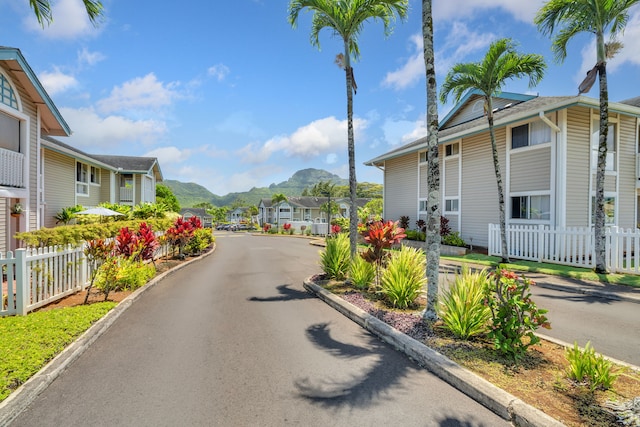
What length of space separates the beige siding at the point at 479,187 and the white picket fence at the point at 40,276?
17270mm

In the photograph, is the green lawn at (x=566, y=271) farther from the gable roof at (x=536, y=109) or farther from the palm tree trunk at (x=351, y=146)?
the palm tree trunk at (x=351, y=146)

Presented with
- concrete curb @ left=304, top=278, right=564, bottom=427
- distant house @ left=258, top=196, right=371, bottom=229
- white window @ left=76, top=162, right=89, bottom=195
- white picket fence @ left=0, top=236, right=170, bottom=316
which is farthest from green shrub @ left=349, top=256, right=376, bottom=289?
distant house @ left=258, top=196, right=371, bottom=229

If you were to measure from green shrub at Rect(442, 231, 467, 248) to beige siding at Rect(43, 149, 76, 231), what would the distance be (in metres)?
21.5

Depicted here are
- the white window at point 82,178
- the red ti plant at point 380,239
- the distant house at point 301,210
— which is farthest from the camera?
the distant house at point 301,210

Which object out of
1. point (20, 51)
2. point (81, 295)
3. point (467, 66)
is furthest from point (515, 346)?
point (20, 51)

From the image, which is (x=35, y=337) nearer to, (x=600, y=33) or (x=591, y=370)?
(x=591, y=370)

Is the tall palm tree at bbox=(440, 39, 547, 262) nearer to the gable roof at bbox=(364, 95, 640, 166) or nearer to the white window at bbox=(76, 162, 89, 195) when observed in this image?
the gable roof at bbox=(364, 95, 640, 166)

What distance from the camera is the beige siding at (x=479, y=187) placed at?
644 inches

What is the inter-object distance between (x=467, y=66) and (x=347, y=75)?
19.1ft

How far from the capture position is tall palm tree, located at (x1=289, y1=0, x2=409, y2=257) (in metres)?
9.66

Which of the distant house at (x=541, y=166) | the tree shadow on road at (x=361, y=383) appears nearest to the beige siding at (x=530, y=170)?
the distant house at (x=541, y=166)

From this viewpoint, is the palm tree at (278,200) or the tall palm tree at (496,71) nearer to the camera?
the tall palm tree at (496,71)

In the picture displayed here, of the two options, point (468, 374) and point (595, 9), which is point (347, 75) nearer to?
point (595, 9)

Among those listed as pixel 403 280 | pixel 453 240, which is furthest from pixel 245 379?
pixel 453 240
